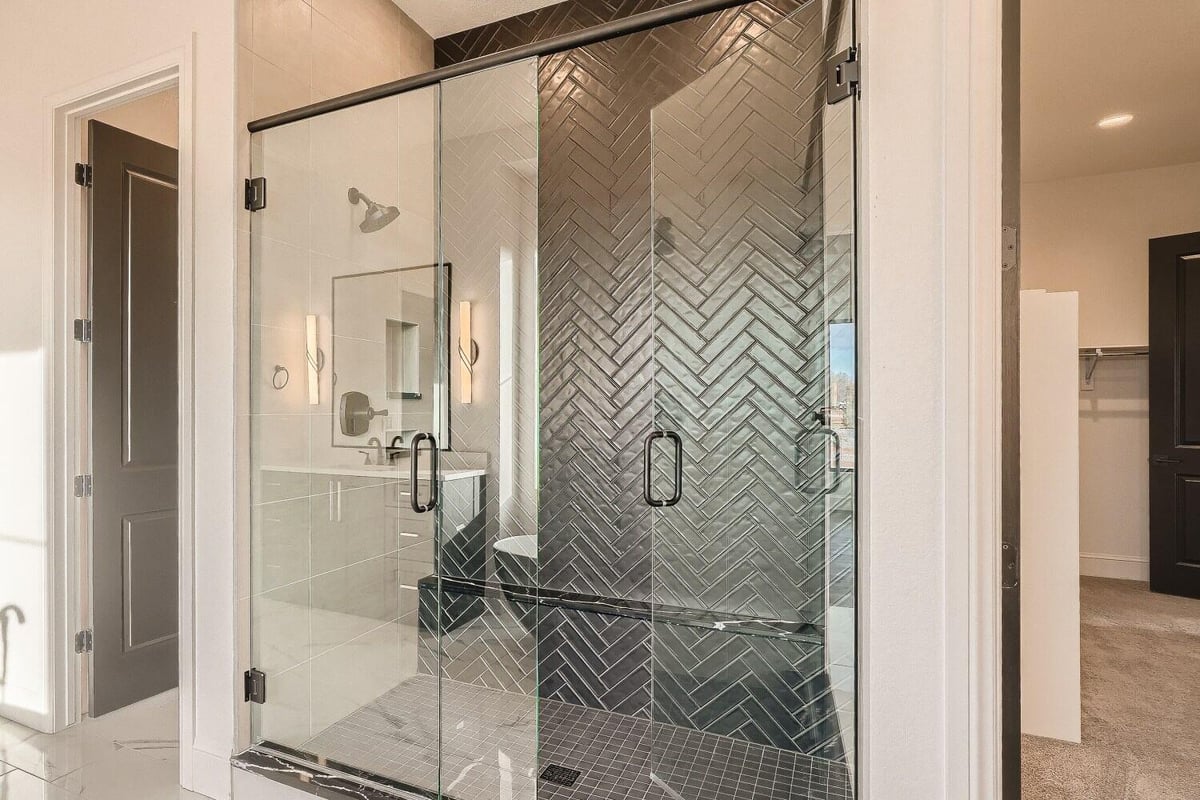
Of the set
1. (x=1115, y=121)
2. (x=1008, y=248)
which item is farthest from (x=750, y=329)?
(x=1115, y=121)

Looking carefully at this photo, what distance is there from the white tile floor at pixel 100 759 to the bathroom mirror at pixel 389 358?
54.3 inches

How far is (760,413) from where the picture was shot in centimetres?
151

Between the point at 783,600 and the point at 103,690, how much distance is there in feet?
9.35

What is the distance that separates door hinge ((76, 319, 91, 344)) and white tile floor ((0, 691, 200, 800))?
1.57m

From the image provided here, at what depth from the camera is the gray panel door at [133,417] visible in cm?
258

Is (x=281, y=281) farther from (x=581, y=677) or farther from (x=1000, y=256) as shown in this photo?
(x=1000, y=256)

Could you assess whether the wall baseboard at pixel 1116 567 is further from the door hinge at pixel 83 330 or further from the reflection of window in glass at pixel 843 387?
the door hinge at pixel 83 330

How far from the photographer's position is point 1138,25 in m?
2.79

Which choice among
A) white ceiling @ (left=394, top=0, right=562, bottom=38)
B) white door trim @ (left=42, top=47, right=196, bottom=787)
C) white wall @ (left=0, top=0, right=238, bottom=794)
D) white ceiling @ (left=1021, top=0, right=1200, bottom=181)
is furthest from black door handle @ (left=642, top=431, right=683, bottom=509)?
white ceiling @ (left=1021, top=0, right=1200, bottom=181)

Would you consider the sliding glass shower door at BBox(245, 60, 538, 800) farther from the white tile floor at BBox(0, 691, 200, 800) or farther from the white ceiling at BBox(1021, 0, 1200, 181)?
the white ceiling at BBox(1021, 0, 1200, 181)

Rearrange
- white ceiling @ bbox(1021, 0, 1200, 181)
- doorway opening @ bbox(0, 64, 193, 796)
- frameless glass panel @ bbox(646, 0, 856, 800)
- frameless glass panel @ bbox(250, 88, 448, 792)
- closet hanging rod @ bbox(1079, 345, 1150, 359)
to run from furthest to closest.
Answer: closet hanging rod @ bbox(1079, 345, 1150, 359)
white ceiling @ bbox(1021, 0, 1200, 181)
doorway opening @ bbox(0, 64, 193, 796)
frameless glass panel @ bbox(250, 88, 448, 792)
frameless glass panel @ bbox(646, 0, 856, 800)

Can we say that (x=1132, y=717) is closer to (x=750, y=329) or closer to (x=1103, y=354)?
(x=750, y=329)

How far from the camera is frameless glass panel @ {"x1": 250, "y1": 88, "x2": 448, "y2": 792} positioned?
1.95 metres

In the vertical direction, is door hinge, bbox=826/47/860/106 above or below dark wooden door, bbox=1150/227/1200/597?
above
